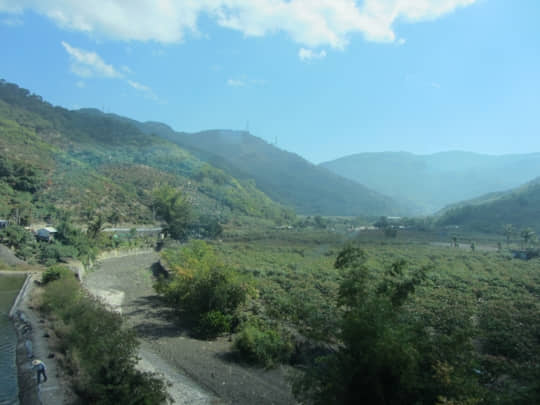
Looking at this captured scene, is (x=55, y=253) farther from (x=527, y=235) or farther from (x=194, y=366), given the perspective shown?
→ (x=527, y=235)

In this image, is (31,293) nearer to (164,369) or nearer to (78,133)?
(164,369)

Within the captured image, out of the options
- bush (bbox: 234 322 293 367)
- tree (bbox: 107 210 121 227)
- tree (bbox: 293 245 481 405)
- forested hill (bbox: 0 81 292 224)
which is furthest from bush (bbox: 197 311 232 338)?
tree (bbox: 107 210 121 227)

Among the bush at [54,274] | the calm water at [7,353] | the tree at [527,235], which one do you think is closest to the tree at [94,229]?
the bush at [54,274]

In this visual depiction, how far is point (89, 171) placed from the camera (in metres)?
80.0

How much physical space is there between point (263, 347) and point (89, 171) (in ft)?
250

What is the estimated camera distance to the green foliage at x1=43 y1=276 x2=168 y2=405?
30.3 ft

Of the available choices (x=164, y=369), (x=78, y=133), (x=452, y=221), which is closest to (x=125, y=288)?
(x=164, y=369)

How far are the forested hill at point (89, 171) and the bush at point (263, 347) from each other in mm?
40870

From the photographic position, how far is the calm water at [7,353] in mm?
11492

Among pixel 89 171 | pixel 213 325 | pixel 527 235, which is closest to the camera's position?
pixel 213 325

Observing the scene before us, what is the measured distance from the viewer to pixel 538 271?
3456 cm

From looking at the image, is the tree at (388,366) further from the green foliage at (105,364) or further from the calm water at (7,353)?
the calm water at (7,353)

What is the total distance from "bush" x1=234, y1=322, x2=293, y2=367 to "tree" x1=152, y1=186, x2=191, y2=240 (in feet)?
163

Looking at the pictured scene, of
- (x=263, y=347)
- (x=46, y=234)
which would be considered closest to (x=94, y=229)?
(x=46, y=234)
